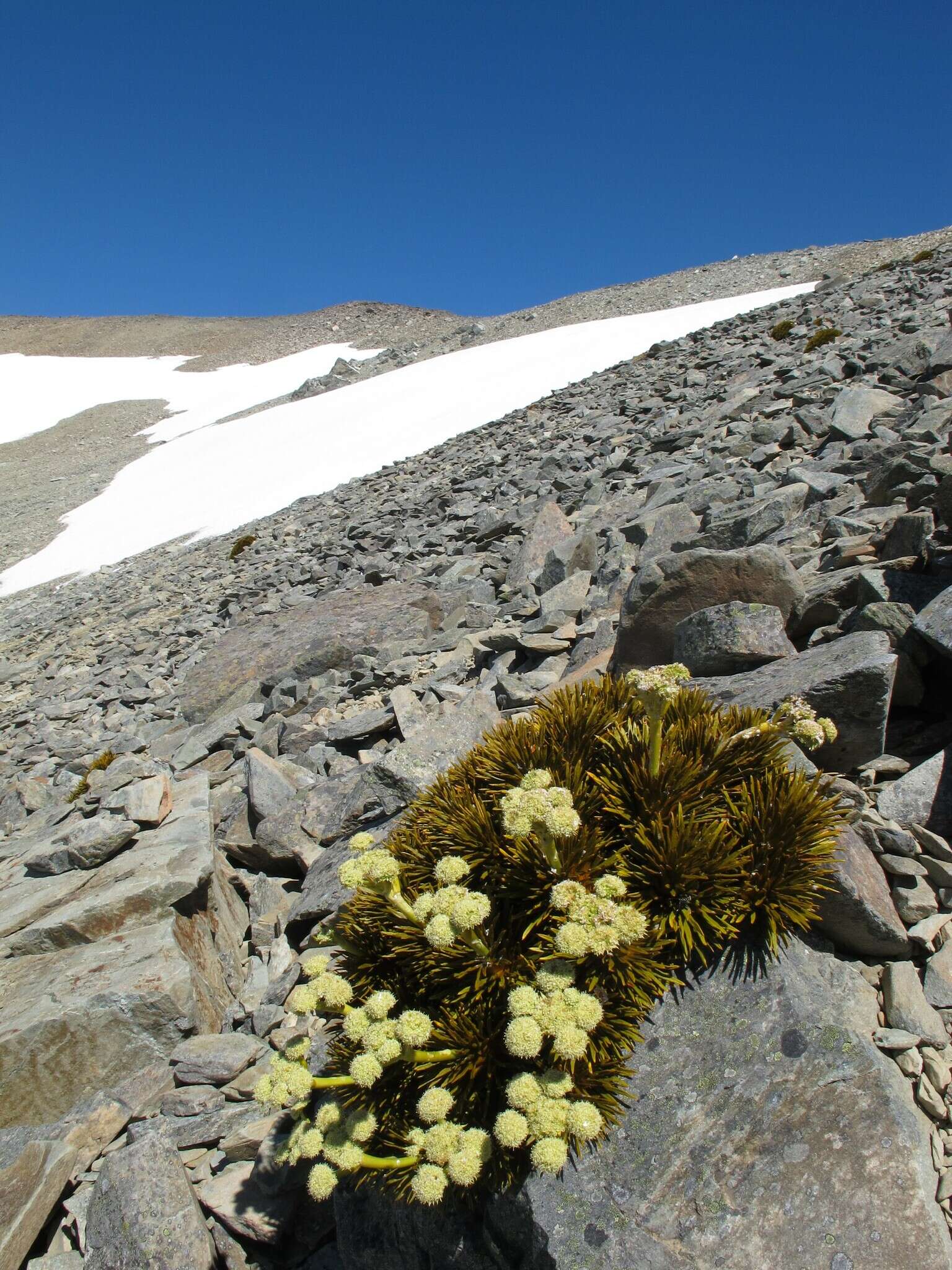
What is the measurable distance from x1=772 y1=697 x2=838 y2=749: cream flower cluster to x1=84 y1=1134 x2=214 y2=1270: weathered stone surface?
137 inches

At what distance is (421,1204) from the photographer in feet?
9.81

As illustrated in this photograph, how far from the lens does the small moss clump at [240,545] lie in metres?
20.8

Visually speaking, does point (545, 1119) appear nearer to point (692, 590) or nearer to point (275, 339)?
point (692, 590)

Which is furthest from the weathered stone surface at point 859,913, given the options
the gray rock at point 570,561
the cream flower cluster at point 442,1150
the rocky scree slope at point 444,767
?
the gray rock at point 570,561

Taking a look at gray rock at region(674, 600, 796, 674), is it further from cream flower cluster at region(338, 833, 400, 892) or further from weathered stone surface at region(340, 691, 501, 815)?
cream flower cluster at region(338, 833, 400, 892)

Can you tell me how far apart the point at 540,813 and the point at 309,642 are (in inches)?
348

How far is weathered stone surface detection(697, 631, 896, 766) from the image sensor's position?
3.91 meters

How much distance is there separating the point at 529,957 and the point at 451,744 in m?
2.57

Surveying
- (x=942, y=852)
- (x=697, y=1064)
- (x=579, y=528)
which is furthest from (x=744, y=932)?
(x=579, y=528)

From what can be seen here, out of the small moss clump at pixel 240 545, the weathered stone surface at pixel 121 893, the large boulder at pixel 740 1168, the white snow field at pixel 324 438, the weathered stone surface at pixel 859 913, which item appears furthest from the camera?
the white snow field at pixel 324 438

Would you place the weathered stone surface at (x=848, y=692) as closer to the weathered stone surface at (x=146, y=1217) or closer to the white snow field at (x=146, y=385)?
the weathered stone surface at (x=146, y=1217)

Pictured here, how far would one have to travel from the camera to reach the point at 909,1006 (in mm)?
2994

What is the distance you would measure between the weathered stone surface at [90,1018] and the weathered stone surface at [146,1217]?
78cm

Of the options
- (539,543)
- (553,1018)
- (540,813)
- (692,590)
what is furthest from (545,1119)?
(539,543)
